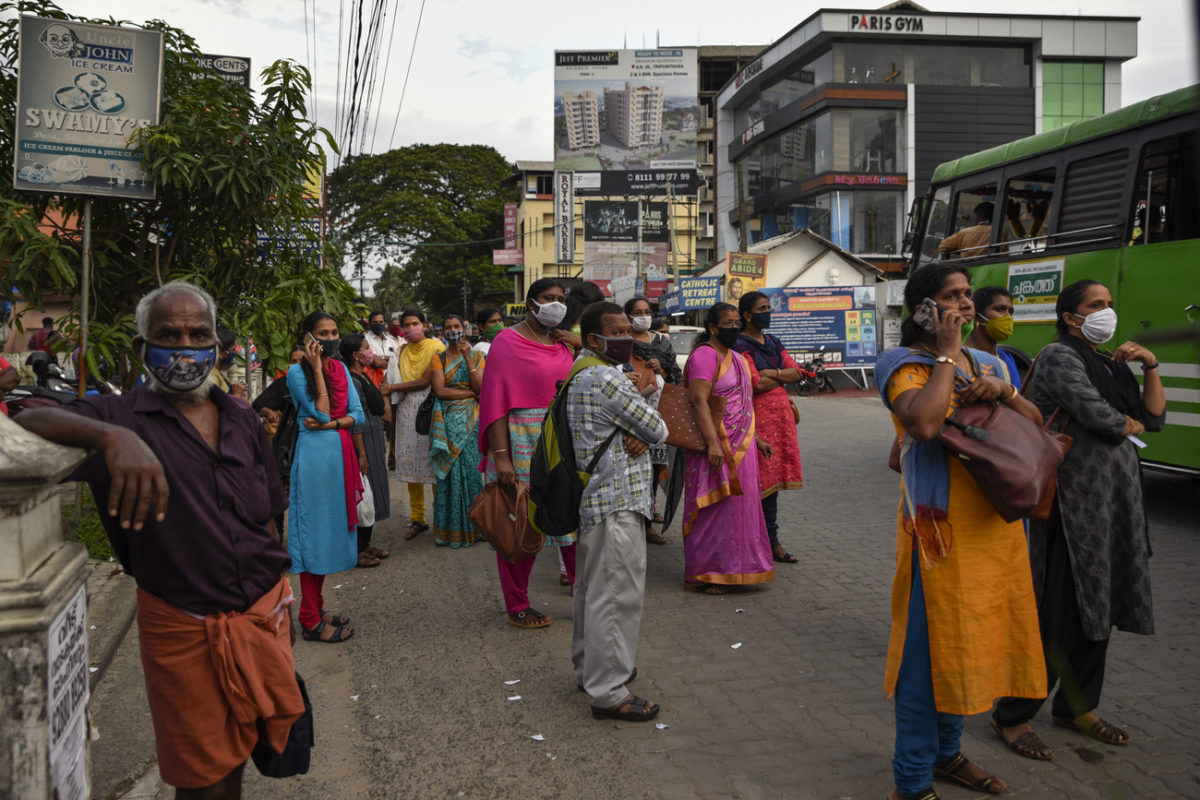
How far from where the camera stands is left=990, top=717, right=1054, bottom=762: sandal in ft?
11.3

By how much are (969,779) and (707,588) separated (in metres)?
2.82

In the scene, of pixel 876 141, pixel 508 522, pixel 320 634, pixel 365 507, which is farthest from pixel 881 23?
pixel 320 634

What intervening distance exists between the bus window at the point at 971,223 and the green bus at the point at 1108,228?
1cm

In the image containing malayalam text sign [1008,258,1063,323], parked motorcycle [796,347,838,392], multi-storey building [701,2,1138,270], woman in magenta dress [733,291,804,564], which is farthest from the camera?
multi-storey building [701,2,1138,270]

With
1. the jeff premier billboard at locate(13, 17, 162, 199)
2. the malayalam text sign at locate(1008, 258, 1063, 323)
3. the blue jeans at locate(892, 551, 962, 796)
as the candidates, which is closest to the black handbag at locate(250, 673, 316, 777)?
the blue jeans at locate(892, 551, 962, 796)

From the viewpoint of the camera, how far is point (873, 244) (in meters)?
35.7

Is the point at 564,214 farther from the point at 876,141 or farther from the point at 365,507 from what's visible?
the point at 365,507

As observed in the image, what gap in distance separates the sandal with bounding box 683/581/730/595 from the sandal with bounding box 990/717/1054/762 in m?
2.48

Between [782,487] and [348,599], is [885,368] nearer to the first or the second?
[782,487]

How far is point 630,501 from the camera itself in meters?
3.98

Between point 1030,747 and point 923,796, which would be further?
point 1030,747

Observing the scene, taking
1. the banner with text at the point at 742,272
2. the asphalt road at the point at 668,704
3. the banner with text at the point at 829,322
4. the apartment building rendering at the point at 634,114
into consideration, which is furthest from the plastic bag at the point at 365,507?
the apartment building rendering at the point at 634,114

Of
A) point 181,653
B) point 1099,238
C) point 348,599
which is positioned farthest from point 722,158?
point 181,653

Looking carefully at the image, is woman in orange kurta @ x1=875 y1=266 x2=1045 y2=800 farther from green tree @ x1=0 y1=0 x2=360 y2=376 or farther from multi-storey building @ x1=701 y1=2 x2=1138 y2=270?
multi-storey building @ x1=701 y1=2 x2=1138 y2=270
